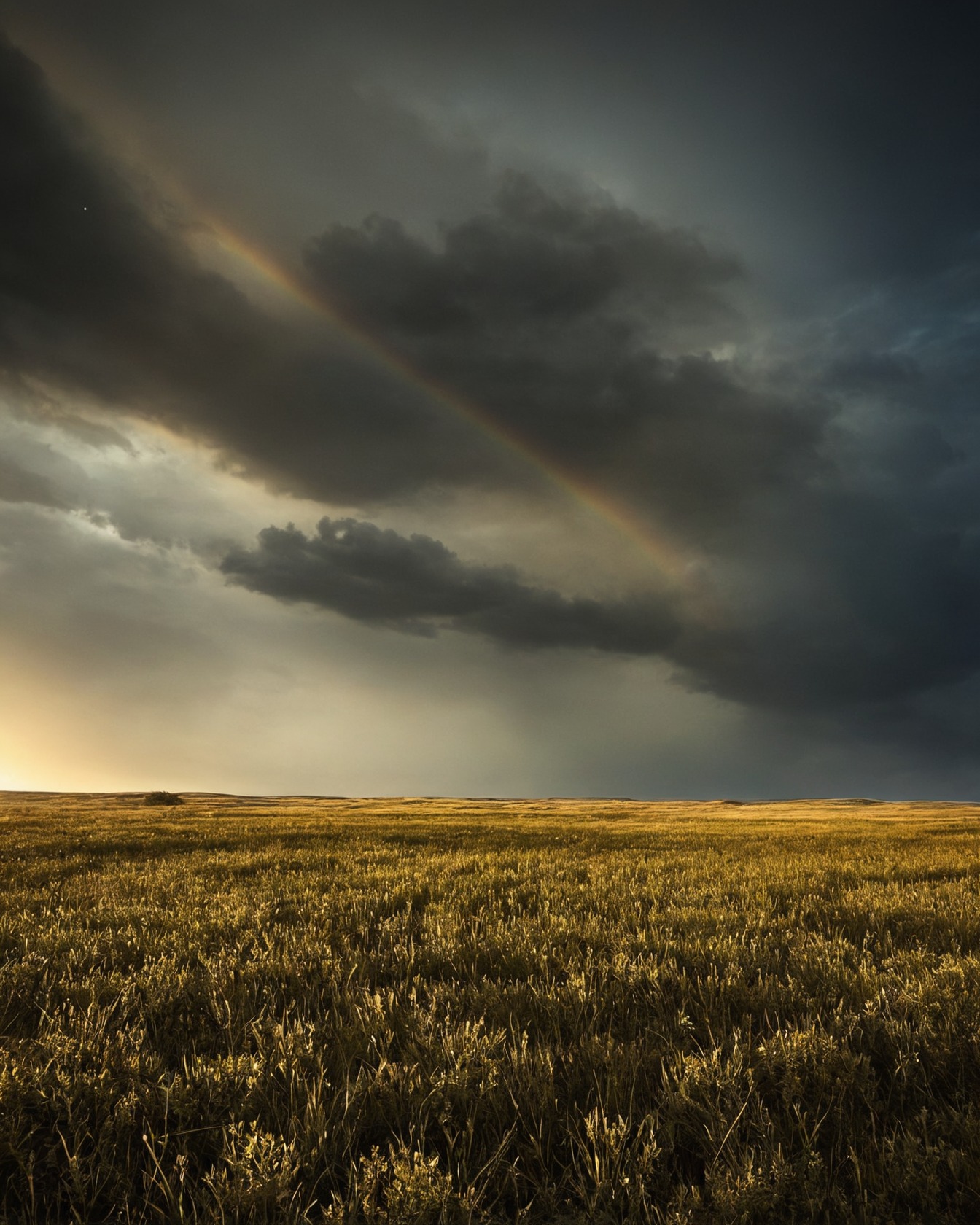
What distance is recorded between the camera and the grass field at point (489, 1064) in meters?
2.28

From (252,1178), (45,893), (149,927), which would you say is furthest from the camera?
(45,893)

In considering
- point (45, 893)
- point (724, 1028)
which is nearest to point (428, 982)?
point (724, 1028)

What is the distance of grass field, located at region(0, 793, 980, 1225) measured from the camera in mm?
2279

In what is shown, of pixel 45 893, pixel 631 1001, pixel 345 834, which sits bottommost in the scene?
pixel 345 834

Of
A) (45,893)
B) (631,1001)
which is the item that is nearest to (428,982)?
(631,1001)

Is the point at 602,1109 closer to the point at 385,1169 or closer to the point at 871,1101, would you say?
the point at 385,1169

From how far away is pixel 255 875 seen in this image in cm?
1070

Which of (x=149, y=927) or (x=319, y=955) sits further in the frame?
(x=149, y=927)

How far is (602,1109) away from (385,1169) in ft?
3.45

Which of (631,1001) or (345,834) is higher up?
(631,1001)

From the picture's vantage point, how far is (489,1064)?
3051 millimetres

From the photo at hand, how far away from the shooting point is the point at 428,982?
461 cm

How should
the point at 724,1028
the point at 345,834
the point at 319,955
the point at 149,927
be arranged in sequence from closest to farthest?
the point at 724,1028 < the point at 319,955 < the point at 149,927 < the point at 345,834

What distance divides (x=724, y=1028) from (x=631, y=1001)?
2.34ft
